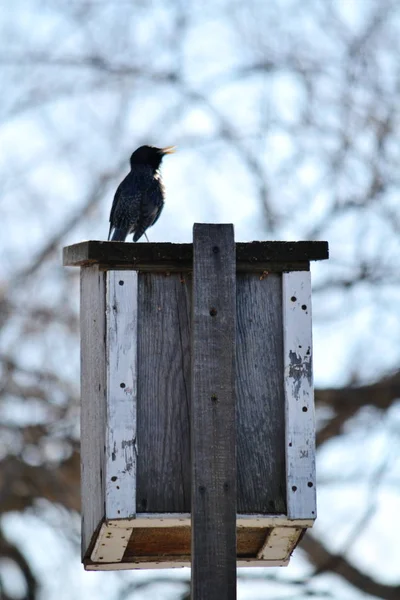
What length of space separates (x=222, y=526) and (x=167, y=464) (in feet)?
1.04

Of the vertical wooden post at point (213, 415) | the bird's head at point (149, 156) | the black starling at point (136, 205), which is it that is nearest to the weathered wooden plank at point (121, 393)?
the vertical wooden post at point (213, 415)

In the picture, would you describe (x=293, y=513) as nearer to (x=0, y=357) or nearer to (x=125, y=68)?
(x=0, y=357)

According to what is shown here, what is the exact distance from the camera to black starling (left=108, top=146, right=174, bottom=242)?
6.06 m

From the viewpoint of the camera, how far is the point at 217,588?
3430mm

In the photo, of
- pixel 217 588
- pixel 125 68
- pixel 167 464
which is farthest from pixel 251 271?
pixel 125 68

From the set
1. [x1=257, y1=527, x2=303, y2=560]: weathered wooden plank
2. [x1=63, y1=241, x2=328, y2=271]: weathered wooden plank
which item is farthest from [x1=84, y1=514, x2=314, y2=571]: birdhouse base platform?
[x1=63, y1=241, x2=328, y2=271]: weathered wooden plank

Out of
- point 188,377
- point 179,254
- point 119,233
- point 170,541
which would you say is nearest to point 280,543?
point 170,541

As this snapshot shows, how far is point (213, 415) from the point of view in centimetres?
352

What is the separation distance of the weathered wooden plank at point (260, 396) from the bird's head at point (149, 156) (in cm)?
299

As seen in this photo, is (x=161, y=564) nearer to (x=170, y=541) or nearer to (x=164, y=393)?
(x=170, y=541)

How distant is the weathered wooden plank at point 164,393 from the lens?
3695 mm

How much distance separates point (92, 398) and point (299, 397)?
2.13ft

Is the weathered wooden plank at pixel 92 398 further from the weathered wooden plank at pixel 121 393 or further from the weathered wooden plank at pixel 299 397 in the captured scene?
the weathered wooden plank at pixel 299 397

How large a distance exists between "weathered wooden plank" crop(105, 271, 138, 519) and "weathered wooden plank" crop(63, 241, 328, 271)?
1.8 inches
